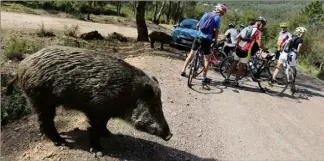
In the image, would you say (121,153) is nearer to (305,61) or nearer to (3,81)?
(3,81)

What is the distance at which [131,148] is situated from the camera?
6.25 metres

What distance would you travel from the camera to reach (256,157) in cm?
707

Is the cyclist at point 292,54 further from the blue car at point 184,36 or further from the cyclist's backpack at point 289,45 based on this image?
the blue car at point 184,36

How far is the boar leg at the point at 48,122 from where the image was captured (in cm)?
572

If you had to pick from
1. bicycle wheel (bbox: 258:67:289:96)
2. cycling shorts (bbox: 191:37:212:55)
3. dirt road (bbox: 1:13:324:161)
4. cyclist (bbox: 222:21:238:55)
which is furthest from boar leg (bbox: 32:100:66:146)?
cyclist (bbox: 222:21:238:55)

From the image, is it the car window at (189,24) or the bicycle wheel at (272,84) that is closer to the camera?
the bicycle wheel at (272,84)

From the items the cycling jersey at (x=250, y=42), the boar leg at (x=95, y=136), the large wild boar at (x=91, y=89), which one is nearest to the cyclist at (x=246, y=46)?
the cycling jersey at (x=250, y=42)

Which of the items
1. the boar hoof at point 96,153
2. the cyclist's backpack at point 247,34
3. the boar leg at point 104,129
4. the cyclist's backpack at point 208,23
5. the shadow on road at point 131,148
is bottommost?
the shadow on road at point 131,148

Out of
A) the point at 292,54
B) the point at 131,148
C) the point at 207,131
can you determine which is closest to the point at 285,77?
the point at 292,54

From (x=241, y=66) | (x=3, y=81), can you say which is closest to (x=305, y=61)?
(x=241, y=66)

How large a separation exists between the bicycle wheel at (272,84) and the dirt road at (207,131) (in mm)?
293

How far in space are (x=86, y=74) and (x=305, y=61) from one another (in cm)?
2936

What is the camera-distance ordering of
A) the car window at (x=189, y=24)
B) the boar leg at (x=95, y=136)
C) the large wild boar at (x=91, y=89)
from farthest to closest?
1. the car window at (x=189, y=24)
2. the boar leg at (x=95, y=136)
3. the large wild boar at (x=91, y=89)

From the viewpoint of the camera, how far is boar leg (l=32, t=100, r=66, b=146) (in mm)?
5723
